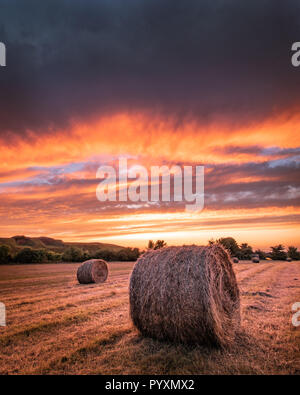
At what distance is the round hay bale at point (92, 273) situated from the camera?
53.4ft

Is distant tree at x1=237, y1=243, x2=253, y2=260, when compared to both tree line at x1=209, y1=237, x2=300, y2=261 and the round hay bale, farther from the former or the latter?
the round hay bale

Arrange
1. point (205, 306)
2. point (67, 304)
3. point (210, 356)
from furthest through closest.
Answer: point (67, 304)
point (205, 306)
point (210, 356)

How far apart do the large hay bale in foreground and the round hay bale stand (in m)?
10.7

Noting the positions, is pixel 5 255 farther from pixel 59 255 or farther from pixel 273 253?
pixel 273 253

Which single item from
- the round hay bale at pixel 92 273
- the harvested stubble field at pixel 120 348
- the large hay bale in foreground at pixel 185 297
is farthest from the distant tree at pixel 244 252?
the large hay bale in foreground at pixel 185 297

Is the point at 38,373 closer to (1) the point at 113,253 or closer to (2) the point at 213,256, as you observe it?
(2) the point at 213,256

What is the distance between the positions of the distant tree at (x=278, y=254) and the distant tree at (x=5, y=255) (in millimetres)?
47833

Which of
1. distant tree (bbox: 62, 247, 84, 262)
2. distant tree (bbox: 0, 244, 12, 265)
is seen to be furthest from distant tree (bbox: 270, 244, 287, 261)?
distant tree (bbox: 0, 244, 12, 265)

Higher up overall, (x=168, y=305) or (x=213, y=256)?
(x=213, y=256)

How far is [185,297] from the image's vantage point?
18.0 feet
